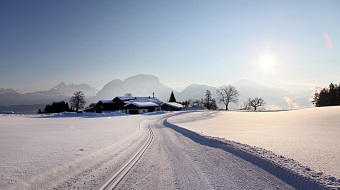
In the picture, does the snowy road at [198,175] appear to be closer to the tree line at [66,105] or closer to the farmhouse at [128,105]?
the farmhouse at [128,105]

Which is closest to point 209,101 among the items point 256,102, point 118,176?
point 256,102

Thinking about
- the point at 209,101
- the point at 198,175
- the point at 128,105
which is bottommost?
the point at 198,175

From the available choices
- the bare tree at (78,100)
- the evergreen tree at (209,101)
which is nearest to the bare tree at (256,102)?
the evergreen tree at (209,101)

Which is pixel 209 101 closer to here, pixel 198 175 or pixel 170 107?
pixel 170 107

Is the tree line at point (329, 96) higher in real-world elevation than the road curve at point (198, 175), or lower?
higher

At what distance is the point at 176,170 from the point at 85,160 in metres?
4.12

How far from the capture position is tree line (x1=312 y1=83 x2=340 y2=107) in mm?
82125

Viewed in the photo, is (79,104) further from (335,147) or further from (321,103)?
(335,147)

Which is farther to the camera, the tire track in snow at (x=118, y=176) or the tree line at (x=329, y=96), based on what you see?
the tree line at (x=329, y=96)

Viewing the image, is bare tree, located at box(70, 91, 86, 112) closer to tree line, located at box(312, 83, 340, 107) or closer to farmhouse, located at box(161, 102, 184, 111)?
farmhouse, located at box(161, 102, 184, 111)

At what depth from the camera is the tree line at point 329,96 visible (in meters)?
82.1

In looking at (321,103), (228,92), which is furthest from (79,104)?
(321,103)

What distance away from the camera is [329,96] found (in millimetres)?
84875

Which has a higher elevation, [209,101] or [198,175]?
[209,101]
